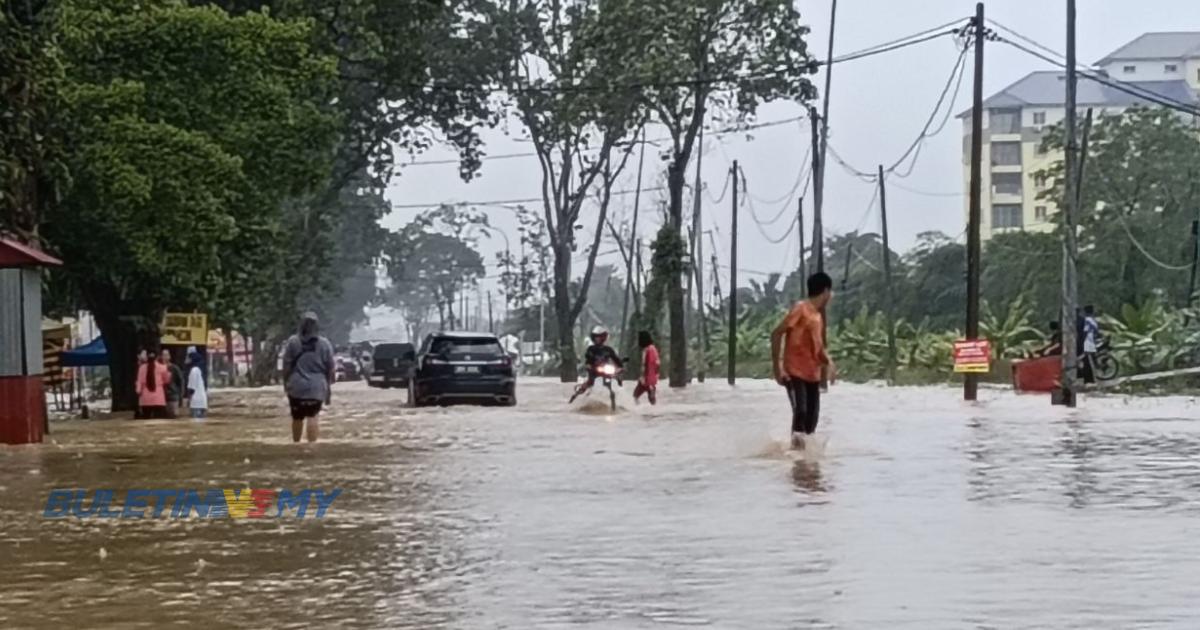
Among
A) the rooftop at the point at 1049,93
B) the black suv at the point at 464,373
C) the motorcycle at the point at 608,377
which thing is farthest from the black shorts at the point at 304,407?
the rooftop at the point at 1049,93

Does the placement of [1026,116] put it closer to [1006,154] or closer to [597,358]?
[1006,154]

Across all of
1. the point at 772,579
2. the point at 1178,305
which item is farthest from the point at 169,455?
the point at 1178,305

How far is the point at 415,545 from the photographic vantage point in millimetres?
11477

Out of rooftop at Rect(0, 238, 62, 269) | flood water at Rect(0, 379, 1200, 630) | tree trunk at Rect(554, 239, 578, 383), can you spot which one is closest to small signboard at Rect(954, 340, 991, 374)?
flood water at Rect(0, 379, 1200, 630)

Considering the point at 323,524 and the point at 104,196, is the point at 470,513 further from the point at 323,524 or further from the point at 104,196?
the point at 104,196

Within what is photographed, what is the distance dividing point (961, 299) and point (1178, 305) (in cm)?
1881

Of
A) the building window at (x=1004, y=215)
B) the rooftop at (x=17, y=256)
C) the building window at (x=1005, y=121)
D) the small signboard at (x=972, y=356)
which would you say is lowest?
the small signboard at (x=972, y=356)

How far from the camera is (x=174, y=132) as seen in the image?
3014 cm

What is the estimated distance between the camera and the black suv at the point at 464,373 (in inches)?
1532

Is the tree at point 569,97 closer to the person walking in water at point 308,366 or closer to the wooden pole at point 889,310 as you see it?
the wooden pole at point 889,310

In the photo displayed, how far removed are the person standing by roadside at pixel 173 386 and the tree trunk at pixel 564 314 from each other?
23846 mm

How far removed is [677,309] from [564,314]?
9.72 m

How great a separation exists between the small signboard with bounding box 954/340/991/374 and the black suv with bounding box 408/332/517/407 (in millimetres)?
8989

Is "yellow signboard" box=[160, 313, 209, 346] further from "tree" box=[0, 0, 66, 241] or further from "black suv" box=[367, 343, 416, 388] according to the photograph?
"black suv" box=[367, 343, 416, 388]
